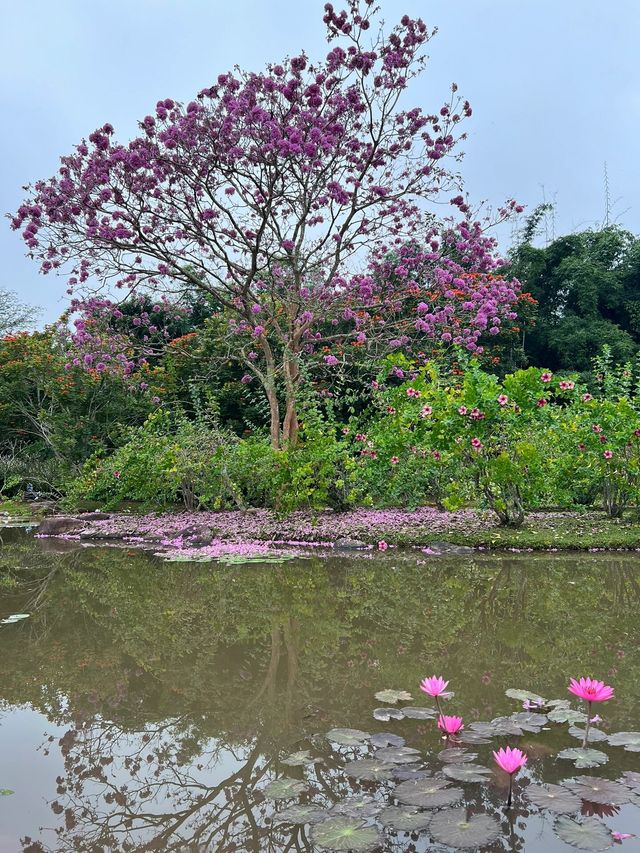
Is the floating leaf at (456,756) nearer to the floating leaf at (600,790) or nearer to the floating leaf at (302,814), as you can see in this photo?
the floating leaf at (600,790)

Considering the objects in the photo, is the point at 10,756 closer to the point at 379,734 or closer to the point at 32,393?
the point at 379,734

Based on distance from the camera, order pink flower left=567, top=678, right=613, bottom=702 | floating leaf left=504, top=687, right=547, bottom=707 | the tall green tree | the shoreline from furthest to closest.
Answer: the tall green tree
the shoreline
floating leaf left=504, top=687, right=547, bottom=707
pink flower left=567, top=678, right=613, bottom=702

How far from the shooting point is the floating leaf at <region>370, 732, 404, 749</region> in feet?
6.72

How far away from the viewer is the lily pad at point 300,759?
6.43ft

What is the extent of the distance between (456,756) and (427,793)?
26 centimetres

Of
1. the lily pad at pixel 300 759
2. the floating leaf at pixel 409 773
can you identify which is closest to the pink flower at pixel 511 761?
the floating leaf at pixel 409 773

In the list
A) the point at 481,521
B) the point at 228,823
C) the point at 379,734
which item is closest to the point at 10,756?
the point at 228,823

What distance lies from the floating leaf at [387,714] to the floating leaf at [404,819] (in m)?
0.60

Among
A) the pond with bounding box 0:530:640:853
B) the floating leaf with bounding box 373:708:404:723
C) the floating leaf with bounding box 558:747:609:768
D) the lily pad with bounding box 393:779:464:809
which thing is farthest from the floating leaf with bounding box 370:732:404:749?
the floating leaf with bounding box 558:747:609:768

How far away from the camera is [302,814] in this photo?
167 cm

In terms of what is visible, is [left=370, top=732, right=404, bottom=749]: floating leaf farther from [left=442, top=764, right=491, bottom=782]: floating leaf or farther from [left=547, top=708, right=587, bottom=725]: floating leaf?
[left=547, top=708, right=587, bottom=725]: floating leaf

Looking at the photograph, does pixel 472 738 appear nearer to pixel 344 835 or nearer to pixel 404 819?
pixel 404 819

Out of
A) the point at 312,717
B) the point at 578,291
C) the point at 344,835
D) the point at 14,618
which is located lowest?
the point at 14,618

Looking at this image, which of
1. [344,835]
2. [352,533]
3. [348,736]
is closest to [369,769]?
[348,736]
